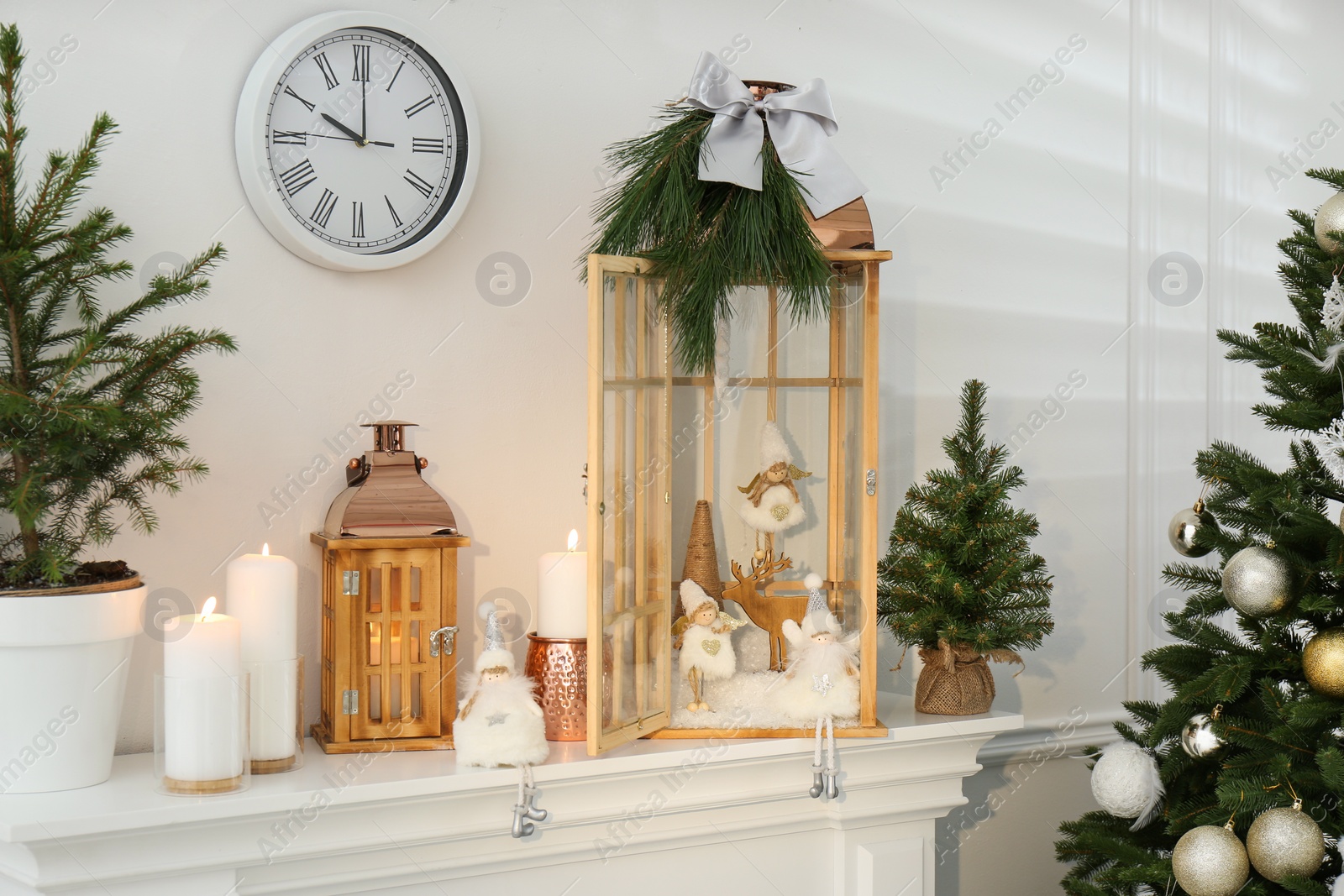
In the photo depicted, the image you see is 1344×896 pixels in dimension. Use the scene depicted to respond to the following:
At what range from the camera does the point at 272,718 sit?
137cm

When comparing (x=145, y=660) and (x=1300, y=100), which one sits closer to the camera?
(x=145, y=660)

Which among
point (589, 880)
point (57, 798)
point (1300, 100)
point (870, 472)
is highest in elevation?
point (1300, 100)

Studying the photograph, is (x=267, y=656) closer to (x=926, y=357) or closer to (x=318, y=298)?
(x=318, y=298)

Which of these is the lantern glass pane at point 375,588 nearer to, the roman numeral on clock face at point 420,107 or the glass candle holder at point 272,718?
the glass candle holder at point 272,718

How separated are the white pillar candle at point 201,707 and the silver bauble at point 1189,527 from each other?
130cm

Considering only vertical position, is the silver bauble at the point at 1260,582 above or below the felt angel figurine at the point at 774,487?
below

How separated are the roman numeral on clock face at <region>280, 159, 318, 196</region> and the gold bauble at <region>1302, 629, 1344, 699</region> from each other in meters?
1.49

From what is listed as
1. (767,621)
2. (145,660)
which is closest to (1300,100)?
(767,621)

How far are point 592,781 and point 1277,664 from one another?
3.03 feet

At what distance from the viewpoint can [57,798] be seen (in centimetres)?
124

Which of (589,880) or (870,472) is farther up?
(870,472)

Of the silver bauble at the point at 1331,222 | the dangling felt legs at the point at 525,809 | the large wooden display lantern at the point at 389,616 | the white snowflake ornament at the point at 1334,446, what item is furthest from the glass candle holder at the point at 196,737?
the silver bauble at the point at 1331,222

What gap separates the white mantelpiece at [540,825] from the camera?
1.22m

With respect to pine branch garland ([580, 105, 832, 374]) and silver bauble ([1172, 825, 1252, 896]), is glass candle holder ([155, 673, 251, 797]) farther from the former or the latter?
silver bauble ([1172, 825, 1252, 896])
